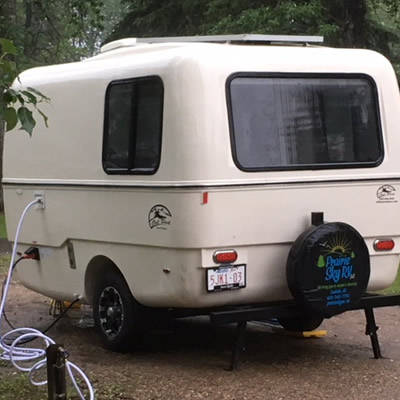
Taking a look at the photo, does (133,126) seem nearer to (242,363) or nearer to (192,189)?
(192,189)

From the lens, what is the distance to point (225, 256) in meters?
6.84

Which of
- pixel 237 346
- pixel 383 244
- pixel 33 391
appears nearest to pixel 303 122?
pixel 383 244

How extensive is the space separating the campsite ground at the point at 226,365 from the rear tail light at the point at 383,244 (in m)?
0.96

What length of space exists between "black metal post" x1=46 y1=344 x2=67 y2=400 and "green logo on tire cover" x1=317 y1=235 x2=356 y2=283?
2.41m

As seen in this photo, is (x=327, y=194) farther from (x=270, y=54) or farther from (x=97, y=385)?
(x=97, y=385)

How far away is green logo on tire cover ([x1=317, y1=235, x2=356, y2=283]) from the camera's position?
6.94 metres

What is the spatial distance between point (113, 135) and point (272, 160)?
1458mm

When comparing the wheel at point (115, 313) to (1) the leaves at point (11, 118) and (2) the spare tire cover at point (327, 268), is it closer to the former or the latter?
(2) the spare tire cover at point (327, 268)

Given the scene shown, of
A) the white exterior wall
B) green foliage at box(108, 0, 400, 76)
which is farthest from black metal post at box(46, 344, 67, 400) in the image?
green foliage at box(108, 0, 400, 76)

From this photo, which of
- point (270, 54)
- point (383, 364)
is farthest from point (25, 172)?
point (383, 364)

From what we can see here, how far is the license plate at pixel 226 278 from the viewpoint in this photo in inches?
268

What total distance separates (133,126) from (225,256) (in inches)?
54.5

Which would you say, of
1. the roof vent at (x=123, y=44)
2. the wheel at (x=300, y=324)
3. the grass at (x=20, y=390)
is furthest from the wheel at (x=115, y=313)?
the roof vent at (x=123, y=44)

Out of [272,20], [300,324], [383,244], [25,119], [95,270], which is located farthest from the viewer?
[272,20]
